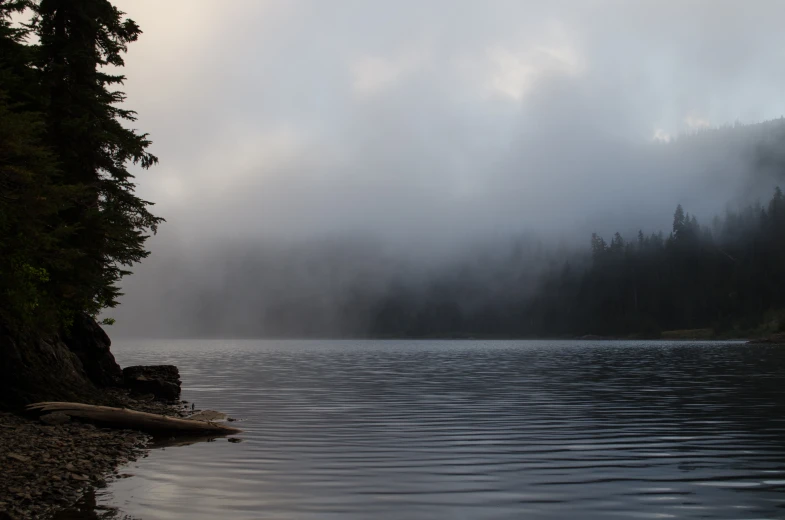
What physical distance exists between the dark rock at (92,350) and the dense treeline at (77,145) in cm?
233

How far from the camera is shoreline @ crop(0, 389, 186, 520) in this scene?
14.9 m

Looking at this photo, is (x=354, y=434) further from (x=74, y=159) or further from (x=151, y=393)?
(x=74, y=159)

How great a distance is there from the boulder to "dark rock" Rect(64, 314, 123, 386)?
136 cm

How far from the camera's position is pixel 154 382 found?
40.5m

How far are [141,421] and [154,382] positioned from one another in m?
14.9

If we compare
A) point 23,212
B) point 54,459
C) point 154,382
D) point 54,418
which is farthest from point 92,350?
point 54,459

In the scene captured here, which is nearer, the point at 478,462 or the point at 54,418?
the point at 478,462

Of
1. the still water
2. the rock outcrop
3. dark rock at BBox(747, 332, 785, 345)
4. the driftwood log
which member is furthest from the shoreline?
dark rock at BBox(747, 332, 785, 345)

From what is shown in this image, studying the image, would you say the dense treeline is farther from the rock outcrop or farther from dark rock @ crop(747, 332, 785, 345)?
dark rock @ crop(747, 332, 785, 345)

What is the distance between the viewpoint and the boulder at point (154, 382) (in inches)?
1571

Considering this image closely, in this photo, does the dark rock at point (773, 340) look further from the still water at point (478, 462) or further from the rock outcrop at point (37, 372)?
the rock outcrop at point (37, 372)

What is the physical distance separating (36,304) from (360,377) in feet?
128

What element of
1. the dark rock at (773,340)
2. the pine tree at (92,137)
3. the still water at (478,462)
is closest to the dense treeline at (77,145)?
the pine tree at (92,137)

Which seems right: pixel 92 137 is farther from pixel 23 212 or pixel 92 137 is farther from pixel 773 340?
pixel 773 340
